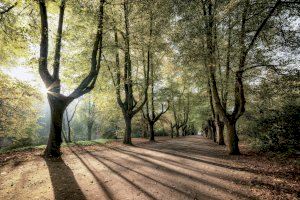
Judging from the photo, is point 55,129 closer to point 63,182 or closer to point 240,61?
point 63,182

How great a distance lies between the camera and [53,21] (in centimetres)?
1361

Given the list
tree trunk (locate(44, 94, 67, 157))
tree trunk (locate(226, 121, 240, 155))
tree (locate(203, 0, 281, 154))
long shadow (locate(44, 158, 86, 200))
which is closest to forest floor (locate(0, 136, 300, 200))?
long shadow (locate(44, 158, 86, 200))

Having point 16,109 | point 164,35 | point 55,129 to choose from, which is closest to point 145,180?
point 55,129

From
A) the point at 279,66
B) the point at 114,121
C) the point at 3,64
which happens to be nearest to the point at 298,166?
the point at 279,66

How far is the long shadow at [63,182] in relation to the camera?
6008 mm

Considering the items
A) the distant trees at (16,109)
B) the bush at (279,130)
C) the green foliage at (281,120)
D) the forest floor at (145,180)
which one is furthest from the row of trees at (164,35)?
the distant trees at (16,109)

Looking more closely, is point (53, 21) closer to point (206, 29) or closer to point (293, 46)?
point (206, 29)

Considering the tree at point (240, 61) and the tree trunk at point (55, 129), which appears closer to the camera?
the tree trunk at point (55, 129)

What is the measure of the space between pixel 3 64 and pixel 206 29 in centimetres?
1554

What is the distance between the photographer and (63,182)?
715 centimetres

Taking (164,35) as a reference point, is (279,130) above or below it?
below

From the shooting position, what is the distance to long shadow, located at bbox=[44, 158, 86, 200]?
6008 millimetres

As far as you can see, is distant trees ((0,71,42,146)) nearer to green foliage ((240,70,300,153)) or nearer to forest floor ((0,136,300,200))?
forest floor ((0,136,300,200))

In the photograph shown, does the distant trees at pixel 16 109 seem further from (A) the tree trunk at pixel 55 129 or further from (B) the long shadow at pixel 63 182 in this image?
(B) the long shadow at pixel 63 182
